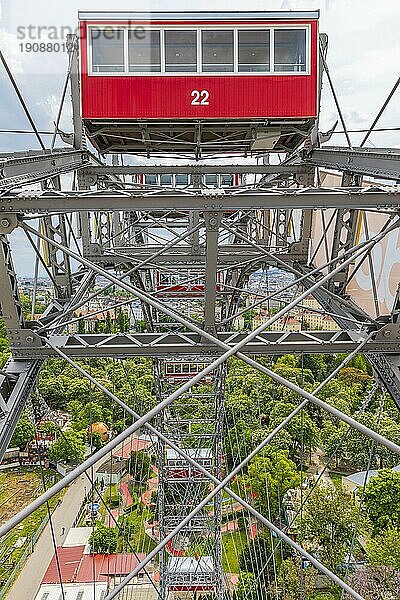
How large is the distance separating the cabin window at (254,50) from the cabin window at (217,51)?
109mm

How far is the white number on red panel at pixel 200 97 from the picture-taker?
5762 mm

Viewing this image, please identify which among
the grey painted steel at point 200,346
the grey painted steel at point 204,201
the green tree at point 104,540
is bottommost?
the green tree at point 104,540

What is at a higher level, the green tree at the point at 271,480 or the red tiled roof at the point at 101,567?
the green tree at the point at 271,480

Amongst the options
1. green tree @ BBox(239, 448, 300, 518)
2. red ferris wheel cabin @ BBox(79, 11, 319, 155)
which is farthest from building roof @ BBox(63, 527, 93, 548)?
red ferris wheel cabin @ BBox(79, 11, 319, 155)

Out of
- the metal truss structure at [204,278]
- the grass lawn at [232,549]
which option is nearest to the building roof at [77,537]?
the grass lawn at [232,549]

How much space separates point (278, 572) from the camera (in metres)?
13.0

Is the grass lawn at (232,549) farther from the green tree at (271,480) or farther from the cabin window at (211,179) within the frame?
the cabin window at (211,179)

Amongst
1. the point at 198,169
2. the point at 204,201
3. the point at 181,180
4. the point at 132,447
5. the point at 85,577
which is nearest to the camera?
the point at 204,201

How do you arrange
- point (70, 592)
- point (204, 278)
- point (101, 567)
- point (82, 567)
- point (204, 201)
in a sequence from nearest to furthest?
point (204, 201)
point (204, 278)
point (70, 592)
point (82, 567)
point (101, 567)

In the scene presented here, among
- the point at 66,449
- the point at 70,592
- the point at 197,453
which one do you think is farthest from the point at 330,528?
the point at 66,449

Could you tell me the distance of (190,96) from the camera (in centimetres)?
576

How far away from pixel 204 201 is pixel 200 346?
1.25m

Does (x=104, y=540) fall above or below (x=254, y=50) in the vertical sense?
below

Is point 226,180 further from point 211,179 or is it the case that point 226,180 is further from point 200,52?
point 200,52
